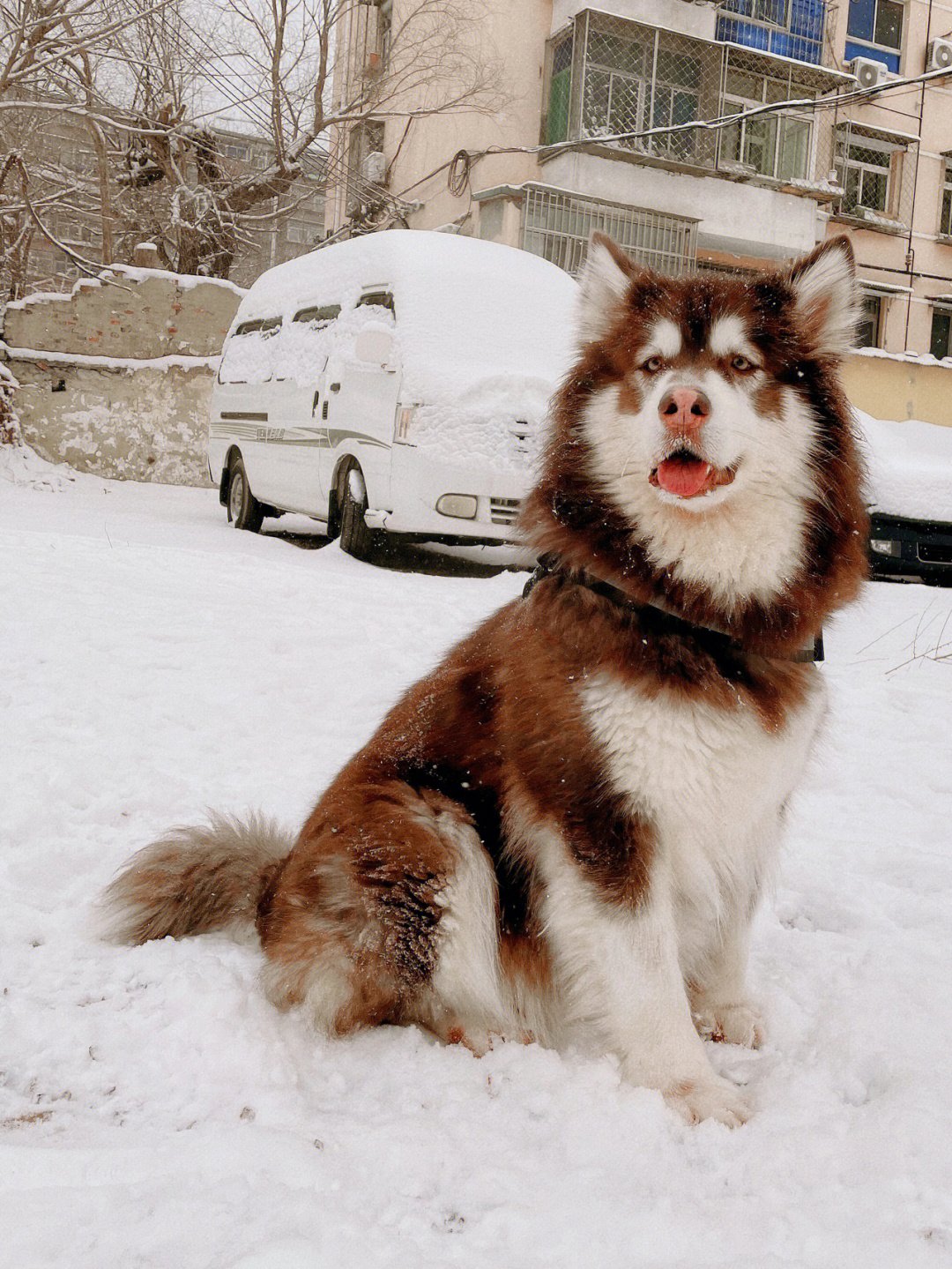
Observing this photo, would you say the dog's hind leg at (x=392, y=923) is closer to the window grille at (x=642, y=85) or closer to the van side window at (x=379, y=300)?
the van side window at (x=379, y=300)

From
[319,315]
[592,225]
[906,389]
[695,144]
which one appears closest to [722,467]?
[319,315]

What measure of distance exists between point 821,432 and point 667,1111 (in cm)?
146

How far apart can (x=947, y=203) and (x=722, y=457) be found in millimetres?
26492

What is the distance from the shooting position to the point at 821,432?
7.57 ft

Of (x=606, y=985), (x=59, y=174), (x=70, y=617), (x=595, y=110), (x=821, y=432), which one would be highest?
(x=595, y=110)

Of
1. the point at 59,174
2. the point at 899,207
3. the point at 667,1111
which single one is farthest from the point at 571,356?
the point at 899,207

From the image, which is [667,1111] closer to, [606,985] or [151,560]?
[606,985]

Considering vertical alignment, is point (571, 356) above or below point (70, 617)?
above

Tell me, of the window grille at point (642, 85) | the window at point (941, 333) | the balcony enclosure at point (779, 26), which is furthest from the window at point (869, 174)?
the window grille at point (642, 85)

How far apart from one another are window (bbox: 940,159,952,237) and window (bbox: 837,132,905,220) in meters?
1.38

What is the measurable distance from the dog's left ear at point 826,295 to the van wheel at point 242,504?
8081 millimetres

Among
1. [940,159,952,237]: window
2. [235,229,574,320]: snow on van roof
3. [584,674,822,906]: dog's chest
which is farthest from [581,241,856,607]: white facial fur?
[940,159,952,237]: window

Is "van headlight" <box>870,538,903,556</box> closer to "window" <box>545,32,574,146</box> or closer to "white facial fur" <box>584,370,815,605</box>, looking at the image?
"white facial fur" <box>584,370,815,605</box>

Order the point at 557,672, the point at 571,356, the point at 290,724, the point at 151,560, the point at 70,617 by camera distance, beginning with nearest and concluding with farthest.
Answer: the point at 557,672 < the point at 571,356 < the point at 290,724 < the point at 70,617 < the point at 151,560
